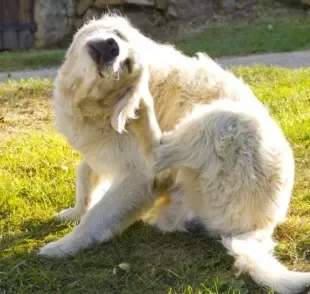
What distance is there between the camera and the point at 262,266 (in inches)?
149

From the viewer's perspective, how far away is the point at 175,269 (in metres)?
4.03

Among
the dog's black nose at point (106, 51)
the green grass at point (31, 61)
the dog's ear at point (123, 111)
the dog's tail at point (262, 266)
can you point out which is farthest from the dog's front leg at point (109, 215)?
the green grass at point (31, 61)

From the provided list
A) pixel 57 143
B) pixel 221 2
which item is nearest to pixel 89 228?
pixel 57 143

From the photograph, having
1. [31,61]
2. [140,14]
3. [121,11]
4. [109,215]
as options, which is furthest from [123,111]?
[140,14]

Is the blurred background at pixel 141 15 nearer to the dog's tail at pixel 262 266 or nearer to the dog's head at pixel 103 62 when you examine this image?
the dog's head at pixel 103 62

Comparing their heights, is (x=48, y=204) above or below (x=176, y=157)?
below

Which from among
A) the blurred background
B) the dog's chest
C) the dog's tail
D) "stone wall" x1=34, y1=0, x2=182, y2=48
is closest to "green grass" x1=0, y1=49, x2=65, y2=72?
"stone wall" x1=34, y1=0, x2=182, y2=48

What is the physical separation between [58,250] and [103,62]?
1215 mm

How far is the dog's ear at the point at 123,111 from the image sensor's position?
4246mm

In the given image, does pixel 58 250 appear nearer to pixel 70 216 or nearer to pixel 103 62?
pixel 70 216

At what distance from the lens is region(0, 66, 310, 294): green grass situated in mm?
3854

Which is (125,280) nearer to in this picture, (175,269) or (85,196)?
(175,269)

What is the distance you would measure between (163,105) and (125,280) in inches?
54.5

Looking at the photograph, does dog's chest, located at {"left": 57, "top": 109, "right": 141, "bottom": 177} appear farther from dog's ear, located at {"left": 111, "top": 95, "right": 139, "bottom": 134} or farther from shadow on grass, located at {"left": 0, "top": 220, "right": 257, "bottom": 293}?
shadow on grass, located at {"left": 0, "top": 220, "right": 257, "bottom": 293}
